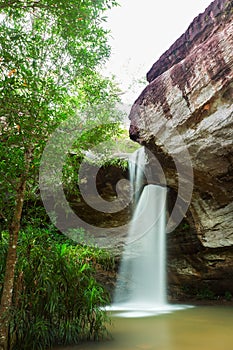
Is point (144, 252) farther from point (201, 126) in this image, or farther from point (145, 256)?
point (201, 126)

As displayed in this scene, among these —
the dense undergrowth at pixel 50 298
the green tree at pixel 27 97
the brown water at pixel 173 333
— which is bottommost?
the brown water at pixel 173 333

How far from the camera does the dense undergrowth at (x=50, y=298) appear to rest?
365cm

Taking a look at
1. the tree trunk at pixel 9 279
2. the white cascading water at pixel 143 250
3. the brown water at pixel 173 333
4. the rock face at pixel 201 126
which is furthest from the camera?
the white cascading water at pixel 143 250

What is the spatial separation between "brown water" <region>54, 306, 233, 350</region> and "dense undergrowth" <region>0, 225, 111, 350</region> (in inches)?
9.2

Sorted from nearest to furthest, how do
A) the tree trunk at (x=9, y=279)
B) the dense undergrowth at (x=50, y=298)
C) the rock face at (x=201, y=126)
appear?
1. the tree trunk at (x=9, y=279)
2. the dense undergrowth at (x=50, y=298)
3. the rock face at (x=201, y=126)

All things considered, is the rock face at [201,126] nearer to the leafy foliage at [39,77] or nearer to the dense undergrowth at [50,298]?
the leafy foliage at [39,77]

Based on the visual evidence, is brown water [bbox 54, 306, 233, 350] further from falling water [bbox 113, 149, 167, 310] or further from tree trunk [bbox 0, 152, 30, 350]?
falling water [bbox 113, 149, 167, 310]

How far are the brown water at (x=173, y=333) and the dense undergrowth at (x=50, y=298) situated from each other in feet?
0.77

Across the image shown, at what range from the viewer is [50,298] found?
3801 millimetres

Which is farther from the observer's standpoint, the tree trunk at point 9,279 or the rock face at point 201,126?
the rock face at point 201,126

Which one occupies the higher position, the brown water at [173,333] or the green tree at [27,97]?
the green tree at [27,97]

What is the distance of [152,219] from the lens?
977 cm

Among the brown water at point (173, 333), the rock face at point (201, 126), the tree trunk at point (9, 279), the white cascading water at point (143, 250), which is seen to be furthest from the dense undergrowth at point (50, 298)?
the white cascading water at point (143, 250)

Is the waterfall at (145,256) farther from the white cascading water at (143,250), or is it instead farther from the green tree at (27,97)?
the green tree at (27,97)
